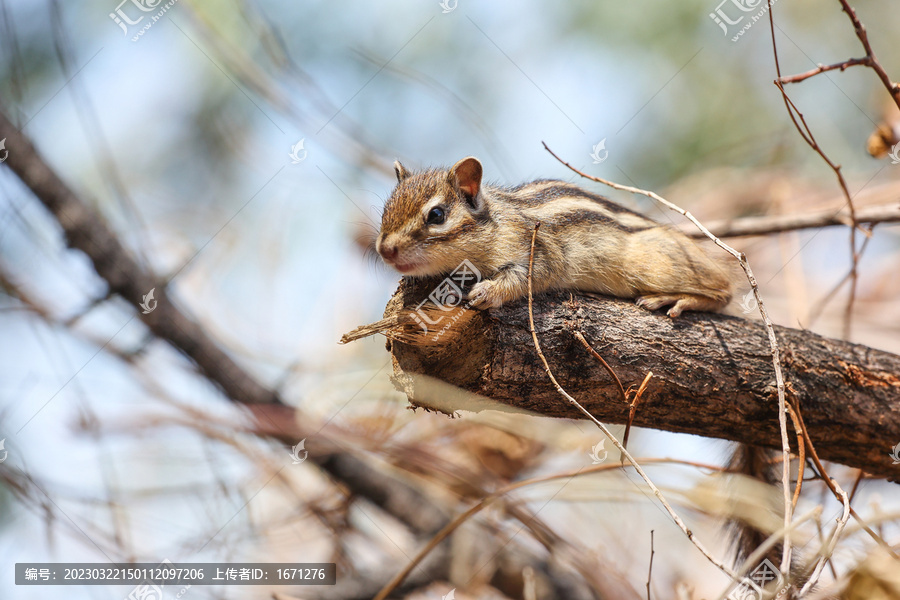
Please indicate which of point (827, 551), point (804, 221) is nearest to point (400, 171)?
point (827, 551)

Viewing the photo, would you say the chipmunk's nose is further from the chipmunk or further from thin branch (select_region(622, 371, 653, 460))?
thin branch (select_region(622, 371, 653, 460))

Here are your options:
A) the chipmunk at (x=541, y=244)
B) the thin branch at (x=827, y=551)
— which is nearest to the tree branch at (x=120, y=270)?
the chipmunk at (x=541, y=244)

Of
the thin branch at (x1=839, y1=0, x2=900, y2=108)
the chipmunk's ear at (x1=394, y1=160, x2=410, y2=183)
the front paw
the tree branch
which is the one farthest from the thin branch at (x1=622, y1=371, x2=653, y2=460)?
the tree branch

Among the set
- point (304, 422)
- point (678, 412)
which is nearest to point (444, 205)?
point (678, 412)

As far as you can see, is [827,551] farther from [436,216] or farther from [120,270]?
[120,270]

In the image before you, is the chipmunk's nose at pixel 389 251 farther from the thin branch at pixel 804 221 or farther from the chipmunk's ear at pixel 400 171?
the thin branch at pixel 804 221
